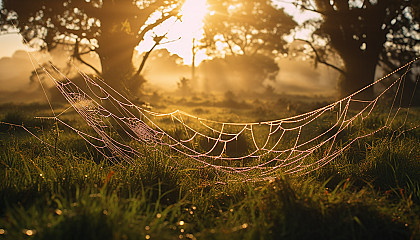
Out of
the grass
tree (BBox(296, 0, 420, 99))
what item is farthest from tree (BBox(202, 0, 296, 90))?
the grass

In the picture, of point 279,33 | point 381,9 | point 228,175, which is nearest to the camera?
point 228,175

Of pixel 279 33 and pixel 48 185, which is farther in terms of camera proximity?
pixel 279 33

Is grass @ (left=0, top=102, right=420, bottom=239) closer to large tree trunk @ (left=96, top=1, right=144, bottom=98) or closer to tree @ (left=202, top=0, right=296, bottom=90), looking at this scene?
large tree trunk @ (left=96, top=1, right=144, bottom=98)

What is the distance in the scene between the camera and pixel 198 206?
3.67 metres

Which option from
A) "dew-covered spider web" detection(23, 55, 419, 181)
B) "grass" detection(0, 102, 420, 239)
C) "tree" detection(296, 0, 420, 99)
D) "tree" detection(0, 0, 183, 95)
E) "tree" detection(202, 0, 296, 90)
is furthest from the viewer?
"tree" detection(202, 0, 296, 90)

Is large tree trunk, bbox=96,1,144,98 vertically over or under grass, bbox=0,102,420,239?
over

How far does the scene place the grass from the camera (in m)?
2.55

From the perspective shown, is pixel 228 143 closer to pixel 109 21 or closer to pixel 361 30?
pixel 109 21

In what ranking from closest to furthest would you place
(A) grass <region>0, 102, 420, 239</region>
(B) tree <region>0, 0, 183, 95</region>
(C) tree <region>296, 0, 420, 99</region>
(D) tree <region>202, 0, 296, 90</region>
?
(A) grass <region>0, 102, 420, 239</region> < (B) tree <region>0, 0, 183, 95</region> < (C) tree <region>296, 0, 420, 99</region> < (D) tree <region>202, 0, 296, 90</region>

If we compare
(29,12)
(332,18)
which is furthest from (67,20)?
(332,18)

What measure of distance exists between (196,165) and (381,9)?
15490mm

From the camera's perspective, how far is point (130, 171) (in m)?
4.09

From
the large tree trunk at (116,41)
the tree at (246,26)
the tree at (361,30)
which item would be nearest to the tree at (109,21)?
the large tree trunk at (116,41)

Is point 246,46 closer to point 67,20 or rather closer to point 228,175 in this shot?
point 67,20
